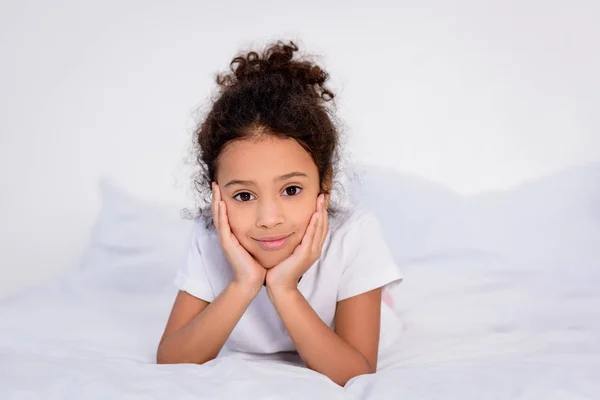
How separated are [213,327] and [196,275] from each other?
0.83ft

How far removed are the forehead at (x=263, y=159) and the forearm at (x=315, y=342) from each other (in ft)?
0.80

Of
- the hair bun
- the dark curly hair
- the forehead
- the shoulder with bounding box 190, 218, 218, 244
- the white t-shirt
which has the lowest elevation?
the white t-shirt

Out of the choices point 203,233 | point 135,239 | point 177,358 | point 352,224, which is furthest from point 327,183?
point 135,239

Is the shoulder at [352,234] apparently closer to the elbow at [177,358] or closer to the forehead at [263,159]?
the forehead at [263,159]

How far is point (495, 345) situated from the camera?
6.00 ft

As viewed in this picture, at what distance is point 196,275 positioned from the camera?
1.83 m

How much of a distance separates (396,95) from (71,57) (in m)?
1.30

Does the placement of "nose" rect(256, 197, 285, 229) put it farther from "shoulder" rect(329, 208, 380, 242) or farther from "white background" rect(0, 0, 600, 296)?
"white background" rect(0, 0, 600, 296)

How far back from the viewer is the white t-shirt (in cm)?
180

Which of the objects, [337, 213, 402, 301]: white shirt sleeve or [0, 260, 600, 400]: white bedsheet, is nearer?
[0, 260, 600, 400]: white bedsheet

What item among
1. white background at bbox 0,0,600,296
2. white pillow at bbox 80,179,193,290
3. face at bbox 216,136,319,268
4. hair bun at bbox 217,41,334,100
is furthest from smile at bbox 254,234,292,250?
white background at bbox 0,0,600,296

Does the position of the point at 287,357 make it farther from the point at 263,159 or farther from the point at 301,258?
the point at 263,159

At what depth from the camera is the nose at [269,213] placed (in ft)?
5.15

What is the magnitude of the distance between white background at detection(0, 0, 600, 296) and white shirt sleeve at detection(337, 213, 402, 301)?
104cm
